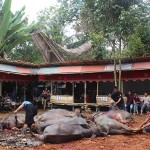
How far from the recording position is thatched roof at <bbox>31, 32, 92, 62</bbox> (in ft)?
71.1

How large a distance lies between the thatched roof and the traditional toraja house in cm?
197

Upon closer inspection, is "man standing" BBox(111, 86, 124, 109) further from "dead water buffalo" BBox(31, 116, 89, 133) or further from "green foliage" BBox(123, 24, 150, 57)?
"green foliage" BBox(123, 24, 150, 57)

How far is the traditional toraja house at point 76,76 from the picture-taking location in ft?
56.0

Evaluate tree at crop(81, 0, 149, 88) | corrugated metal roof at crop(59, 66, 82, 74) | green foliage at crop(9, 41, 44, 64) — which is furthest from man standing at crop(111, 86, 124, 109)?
green foliage at crop(9, 41, 44, 64)

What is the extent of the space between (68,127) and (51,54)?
48.4 feet

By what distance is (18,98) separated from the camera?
68.8 feet

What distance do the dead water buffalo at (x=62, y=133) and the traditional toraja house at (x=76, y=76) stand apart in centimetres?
891

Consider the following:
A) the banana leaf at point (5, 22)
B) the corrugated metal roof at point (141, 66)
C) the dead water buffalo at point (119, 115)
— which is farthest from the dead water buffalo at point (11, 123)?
the corrugated metal roof at point (141, 66)

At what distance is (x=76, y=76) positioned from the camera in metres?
18.9

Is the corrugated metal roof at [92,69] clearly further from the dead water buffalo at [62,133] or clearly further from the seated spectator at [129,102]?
the dead water buffalo at [62,133]

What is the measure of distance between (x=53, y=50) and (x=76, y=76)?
3.69 meters

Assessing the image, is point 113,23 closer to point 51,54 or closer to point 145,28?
point 145,28

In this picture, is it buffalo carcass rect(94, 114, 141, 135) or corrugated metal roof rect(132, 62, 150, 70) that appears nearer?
buffalo carcass rect(94, 114, 141, 135)

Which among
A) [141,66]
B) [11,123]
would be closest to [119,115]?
[11,123]
